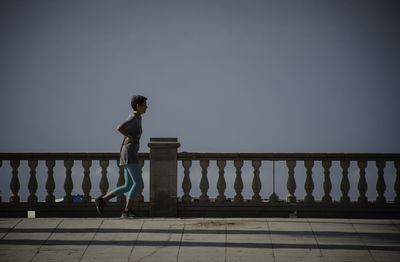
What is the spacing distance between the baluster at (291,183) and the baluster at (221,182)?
122 centimetres

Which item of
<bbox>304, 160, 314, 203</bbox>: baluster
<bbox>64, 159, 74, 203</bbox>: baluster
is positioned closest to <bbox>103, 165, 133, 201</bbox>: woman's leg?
<bbox>64, 159, 74, 203</bbox>: baluster

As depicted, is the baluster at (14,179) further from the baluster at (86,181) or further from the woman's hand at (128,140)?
the woman's hand at (128,140)

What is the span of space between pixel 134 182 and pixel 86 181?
1266 millimetres

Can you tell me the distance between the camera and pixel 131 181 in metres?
11.0

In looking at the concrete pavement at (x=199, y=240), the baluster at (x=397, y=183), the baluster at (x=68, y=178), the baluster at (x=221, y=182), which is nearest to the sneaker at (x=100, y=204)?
the concrete pavement at (x=199, y=240)

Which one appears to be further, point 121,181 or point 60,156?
point 121,181

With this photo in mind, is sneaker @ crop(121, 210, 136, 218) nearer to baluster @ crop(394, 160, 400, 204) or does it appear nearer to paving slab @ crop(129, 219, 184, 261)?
paving slab @ crop(129, 219, 184, 261)

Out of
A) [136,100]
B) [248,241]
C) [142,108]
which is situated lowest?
[248,241]

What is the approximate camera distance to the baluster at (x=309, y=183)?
11477 millimetres

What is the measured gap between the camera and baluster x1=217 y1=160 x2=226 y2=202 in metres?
11.5

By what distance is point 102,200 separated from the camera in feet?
35.7

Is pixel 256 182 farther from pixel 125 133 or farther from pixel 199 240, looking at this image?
pixel 199 240

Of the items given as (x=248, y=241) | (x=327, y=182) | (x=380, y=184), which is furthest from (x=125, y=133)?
(x=380, y=184)

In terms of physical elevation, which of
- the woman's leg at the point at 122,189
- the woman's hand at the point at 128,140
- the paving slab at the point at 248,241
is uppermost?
the woman's hand at the point at 128,140
